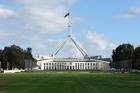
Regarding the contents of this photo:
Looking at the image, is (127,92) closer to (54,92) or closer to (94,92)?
(94,92)

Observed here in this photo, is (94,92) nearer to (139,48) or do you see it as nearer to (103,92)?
(103,92)

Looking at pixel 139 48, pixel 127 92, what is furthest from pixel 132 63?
pixel 127 92

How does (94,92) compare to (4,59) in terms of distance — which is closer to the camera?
(94,92)

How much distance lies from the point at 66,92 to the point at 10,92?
4.27 meters

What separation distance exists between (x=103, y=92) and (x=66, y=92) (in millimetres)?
2856

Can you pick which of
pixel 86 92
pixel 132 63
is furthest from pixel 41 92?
pixel 132 63

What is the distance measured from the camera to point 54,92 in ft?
117

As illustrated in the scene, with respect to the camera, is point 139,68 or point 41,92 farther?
point 139,68

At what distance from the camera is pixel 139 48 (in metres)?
184

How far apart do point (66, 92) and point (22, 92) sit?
345 cm

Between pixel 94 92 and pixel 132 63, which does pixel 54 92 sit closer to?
pixel 94 92

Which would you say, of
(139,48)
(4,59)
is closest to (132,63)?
(139,48)

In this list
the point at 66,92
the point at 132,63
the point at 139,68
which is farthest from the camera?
the point at 132,63

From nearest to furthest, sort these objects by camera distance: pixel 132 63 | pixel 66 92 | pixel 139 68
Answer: pixel 66 92 < pixel 139 68 < pixel 132 63
